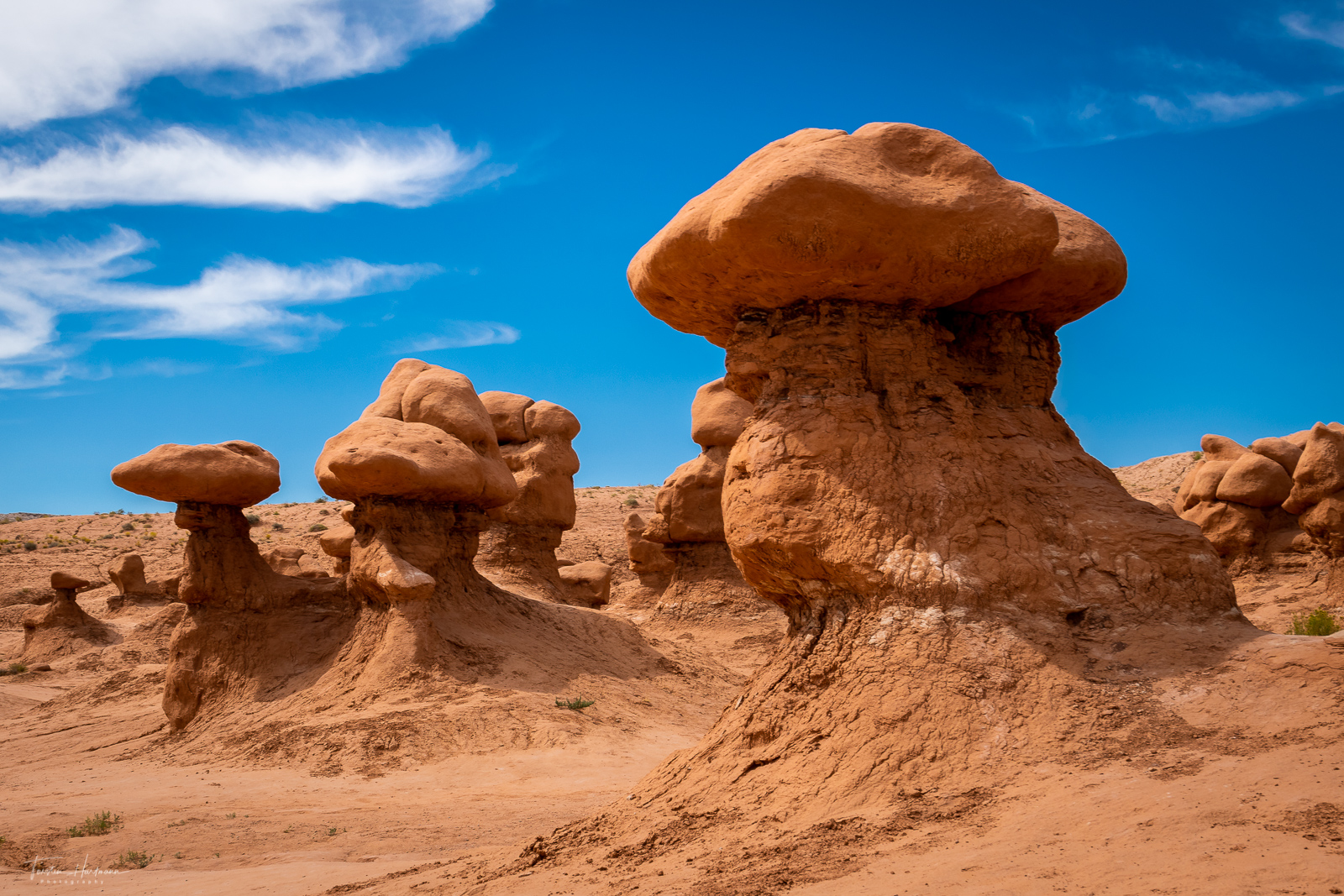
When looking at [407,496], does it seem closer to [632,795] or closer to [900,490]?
[632,795]

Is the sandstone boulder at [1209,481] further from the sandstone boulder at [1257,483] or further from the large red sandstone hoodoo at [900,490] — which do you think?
the large red sandstone hoodoo at [900,490]

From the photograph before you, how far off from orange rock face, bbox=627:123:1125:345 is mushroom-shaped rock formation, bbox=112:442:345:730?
7.94 meters

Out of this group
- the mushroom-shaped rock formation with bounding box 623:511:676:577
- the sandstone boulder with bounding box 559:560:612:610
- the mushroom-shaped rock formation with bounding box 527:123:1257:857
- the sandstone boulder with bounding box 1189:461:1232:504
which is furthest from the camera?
the mushroom-shaped rock formation with bounding box 623:511:676:577

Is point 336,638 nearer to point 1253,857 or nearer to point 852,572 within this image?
point 852,572

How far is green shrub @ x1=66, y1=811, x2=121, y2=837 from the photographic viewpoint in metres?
7.40

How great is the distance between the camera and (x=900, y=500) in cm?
545

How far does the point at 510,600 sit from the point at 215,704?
3.66 meters

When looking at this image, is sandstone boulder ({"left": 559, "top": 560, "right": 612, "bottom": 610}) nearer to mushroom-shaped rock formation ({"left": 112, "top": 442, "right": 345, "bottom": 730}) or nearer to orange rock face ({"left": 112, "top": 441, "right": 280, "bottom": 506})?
mushroom-shaped rock formation ({"left": 112, "top": 442, "right": 345, "bottom": 730})

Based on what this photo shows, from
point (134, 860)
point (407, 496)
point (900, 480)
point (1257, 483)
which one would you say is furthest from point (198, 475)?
point (1257, 483)

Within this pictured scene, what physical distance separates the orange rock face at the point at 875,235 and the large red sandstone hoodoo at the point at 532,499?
10.3 meters

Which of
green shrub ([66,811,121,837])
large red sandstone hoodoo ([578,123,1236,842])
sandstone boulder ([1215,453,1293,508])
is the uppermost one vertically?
sandstone boulder ([1215,453,1293,508])

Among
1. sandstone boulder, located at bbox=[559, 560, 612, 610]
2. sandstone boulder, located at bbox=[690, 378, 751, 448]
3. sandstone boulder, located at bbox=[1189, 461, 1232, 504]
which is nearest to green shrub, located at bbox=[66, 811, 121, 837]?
sandstone boulder, located at bbox=[559, 560, 612, 610]

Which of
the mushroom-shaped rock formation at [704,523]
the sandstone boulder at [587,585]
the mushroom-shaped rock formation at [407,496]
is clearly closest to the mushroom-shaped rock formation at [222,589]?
the mushroom-shaped rock formation at [407,496]

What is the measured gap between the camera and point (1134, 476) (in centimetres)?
4375
